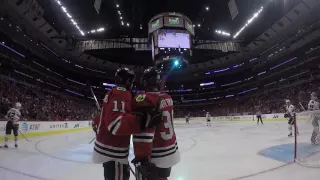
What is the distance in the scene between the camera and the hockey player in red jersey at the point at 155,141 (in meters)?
1.74

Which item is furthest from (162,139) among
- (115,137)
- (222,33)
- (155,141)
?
(222,33)

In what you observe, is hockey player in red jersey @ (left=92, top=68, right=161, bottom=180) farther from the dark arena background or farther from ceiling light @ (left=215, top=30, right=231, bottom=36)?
ceiling light @ (left=215, top=30, right=231, bottom=36)

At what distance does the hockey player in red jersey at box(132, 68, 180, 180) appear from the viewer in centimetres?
174

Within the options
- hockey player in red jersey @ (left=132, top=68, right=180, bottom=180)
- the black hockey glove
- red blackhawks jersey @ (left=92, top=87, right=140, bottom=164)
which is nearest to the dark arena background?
hockey player in red jersey @ (left=132, top=68, right=180, bottom=180)

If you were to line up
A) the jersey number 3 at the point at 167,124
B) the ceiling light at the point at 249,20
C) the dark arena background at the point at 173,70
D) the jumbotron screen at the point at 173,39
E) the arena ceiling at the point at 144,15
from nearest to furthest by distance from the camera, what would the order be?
the jersey number 3 at the point at 167,124 → the dark arena background at the point at 173,70 → the jumbotron screen at the point at 173,39 → the arena ceiling at the point at 144,15 → the ceiling light at the point at 249,20

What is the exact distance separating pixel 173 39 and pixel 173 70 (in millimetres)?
8660

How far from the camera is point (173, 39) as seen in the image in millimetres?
15812

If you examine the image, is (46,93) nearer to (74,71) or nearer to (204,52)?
(74,71)

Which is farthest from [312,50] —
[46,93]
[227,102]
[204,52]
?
[46,93]

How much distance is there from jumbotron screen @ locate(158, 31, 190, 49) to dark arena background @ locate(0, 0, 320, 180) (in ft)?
0.24

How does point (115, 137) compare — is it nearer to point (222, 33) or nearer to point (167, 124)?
point (167, 124)

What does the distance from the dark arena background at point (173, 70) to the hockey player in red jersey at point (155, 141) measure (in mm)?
191

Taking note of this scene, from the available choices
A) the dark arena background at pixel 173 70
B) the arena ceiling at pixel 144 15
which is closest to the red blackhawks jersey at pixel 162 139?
the dark arena background at pixel 173 70

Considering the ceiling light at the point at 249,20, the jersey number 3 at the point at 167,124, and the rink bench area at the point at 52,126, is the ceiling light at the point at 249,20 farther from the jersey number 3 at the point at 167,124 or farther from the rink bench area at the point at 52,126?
the jersey number 3 at the point at 167,124
